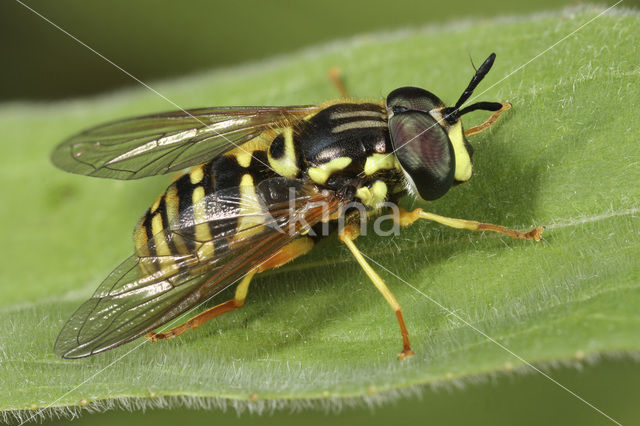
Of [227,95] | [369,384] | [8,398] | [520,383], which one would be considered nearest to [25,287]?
[8,398]

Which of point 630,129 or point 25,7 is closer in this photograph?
point 630,129

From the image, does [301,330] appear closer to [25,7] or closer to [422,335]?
[422,335]

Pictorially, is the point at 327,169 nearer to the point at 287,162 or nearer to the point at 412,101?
the point at 287,162

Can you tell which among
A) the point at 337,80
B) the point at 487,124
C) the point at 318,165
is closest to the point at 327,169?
the point at 318,165

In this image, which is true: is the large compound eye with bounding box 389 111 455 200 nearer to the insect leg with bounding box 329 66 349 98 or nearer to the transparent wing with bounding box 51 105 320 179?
the transparent wing with bounding box 51 105 320 179

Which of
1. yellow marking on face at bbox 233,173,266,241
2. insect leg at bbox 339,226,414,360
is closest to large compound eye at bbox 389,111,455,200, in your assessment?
insect leg at bbox 339,226,414,360

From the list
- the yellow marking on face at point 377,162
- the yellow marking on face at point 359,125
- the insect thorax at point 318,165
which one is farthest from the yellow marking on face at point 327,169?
the yellow marking on face at point 359,125
